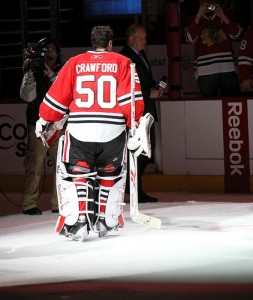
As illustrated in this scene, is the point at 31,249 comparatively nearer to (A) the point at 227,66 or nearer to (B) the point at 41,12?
(A) the point at 227,66

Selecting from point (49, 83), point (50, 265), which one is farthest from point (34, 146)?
point (50, 265)

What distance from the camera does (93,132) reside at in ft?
32.0

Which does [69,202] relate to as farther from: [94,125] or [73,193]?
[94,125]

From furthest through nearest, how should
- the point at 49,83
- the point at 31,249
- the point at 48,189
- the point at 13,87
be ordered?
the point at 13,87 → the point at 48,189 → the point at 49,83 → the point at 31,249

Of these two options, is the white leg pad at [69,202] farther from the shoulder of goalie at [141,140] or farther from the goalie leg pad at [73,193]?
the shoulder of goalie at [141,140]

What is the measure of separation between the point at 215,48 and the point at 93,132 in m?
4.66

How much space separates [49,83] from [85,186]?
2029 millimetres

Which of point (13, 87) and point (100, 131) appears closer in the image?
point (100, 131)

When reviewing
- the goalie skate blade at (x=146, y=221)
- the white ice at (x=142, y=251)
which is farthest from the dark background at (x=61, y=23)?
the goalie skate blade at (x=146, y=221)

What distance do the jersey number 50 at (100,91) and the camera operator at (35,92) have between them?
1.69 meters

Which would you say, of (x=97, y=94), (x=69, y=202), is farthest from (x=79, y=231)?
(x=97, y=94)

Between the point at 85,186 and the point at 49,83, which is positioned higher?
the point at 49,83

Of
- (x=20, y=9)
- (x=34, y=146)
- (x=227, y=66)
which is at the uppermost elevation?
(x=20, y=9)

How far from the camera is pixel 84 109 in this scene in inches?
384
